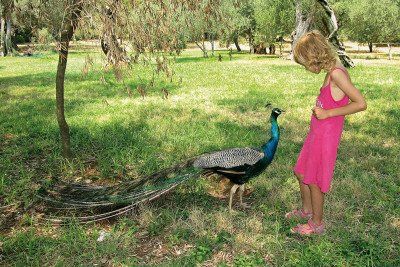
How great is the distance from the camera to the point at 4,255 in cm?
482

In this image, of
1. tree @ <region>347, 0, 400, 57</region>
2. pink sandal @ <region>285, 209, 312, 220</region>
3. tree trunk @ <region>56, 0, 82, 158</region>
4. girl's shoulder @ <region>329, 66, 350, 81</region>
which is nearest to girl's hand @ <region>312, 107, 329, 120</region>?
girl's shoulder @ <region>329, 66, 350, 81</region>

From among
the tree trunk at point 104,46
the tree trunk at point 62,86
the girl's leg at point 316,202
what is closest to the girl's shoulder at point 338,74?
the girl's leg at point 316,202

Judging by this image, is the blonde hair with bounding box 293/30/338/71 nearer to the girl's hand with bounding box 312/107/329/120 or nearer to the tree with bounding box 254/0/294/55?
the girl's hand with bounding box 312/107/329/120

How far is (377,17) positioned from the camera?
1945 inches

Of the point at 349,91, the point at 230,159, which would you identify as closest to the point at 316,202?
the point at 230,159

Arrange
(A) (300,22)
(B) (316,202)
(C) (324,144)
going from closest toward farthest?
1. (C) (324,144)
2. (B) (316,202)
3. (A) (300,22)

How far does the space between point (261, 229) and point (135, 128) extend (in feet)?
18.6

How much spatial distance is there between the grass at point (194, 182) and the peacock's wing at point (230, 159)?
70 cm

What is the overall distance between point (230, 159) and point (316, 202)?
1229mm

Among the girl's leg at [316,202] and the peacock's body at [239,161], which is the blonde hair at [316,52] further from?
the girl's leg at [316,202]

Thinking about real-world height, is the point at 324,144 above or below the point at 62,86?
below

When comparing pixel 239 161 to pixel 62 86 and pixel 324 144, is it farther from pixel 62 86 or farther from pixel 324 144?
pixel 62 86

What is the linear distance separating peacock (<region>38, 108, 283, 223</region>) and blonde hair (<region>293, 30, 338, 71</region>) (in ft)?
4.46

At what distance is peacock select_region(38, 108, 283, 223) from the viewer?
17.5 ft
